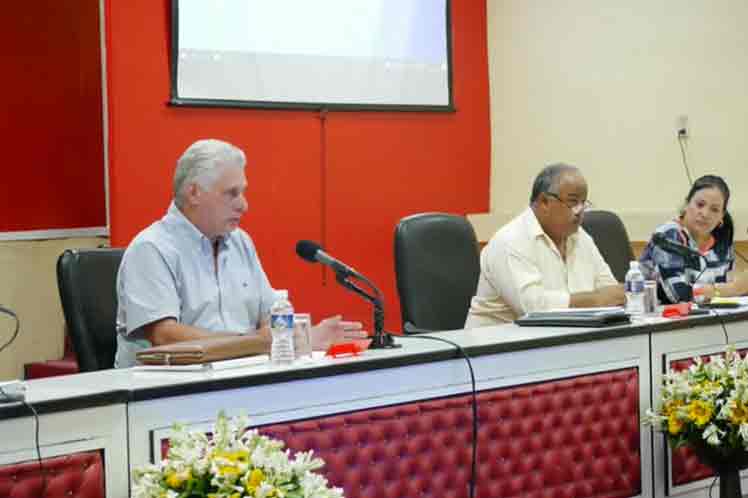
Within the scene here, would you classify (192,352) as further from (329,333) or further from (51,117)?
(51,117)

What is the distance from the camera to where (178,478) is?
2361 mm

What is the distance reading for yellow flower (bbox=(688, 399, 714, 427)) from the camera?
137 inches

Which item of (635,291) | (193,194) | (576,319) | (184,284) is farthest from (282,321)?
(635,291)

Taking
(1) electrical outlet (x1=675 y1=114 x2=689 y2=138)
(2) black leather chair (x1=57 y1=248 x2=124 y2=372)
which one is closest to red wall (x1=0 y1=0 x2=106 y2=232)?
(2) black leather chair (x1=57 y1=248 x2=124 y2=372)

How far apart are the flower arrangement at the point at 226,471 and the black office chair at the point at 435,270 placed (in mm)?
1949

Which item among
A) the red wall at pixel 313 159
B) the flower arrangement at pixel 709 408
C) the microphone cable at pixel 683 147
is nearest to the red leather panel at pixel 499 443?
the flower arrangement at pixel 709 408

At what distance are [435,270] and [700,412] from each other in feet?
4.18

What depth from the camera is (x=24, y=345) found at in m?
5.58

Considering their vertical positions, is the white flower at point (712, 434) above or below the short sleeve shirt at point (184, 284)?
below

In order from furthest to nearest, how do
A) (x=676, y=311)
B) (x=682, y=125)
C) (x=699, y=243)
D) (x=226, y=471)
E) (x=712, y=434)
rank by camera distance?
(x=682, y=125) → (x=699, y=243) → (x=676, y=311) → (x=712, y=434) → (x=226, y=471)

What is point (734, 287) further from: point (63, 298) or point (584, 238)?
point (63, 298)

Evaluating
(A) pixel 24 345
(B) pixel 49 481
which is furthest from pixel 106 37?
(B) pixel 49 481

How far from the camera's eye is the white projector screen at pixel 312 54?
535cm

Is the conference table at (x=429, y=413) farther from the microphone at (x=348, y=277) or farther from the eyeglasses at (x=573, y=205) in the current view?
the eyeglasses at (x=573, y=205)
